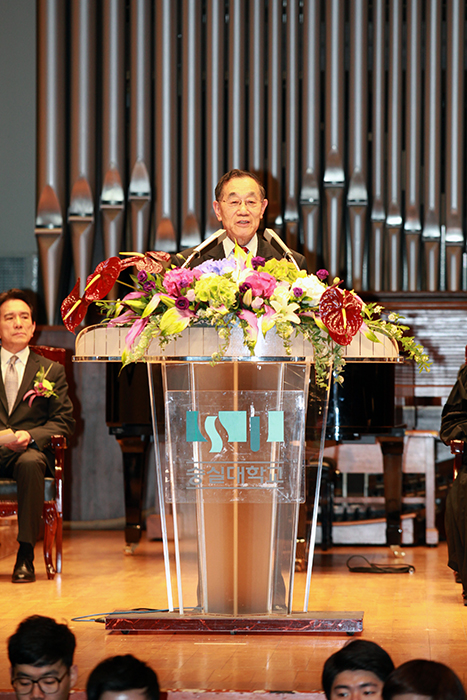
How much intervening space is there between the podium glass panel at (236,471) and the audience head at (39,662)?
85 cm

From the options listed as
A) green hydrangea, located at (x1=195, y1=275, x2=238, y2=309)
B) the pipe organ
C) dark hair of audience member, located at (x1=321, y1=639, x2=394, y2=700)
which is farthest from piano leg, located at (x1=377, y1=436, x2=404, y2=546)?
dark hair of audience member, located at (x1=321, y1=639, x2=394, y2=700)

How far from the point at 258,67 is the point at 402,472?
111 inches

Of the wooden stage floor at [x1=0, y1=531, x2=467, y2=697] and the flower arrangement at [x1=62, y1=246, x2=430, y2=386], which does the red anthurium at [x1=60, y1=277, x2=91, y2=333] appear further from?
the wooden stage floor at [x1=0, y1=531, x2=467, y2=697]

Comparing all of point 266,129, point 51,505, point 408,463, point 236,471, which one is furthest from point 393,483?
point 266,129

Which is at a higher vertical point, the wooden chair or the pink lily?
the pink lily

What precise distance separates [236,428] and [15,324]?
2263 mm

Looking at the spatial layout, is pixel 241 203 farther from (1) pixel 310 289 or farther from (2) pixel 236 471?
(2) pixel 236 471

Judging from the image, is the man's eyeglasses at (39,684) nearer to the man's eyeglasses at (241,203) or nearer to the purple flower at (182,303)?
the purple flower at (182,303)

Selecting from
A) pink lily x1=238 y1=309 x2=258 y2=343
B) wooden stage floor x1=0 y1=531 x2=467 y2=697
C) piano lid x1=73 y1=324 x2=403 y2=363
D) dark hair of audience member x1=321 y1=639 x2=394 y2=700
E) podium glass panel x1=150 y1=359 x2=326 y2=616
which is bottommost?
wooden stage floor x1=0 y1=531 x2=467 y2=697

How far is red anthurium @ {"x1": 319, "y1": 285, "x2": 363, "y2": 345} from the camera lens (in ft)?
8.47

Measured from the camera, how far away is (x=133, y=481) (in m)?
5.07

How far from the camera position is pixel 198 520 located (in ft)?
9.14

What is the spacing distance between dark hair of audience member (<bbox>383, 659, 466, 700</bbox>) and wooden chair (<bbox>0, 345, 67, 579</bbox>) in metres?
2.76

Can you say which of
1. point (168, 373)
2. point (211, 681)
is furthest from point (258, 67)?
point (211, 681)
